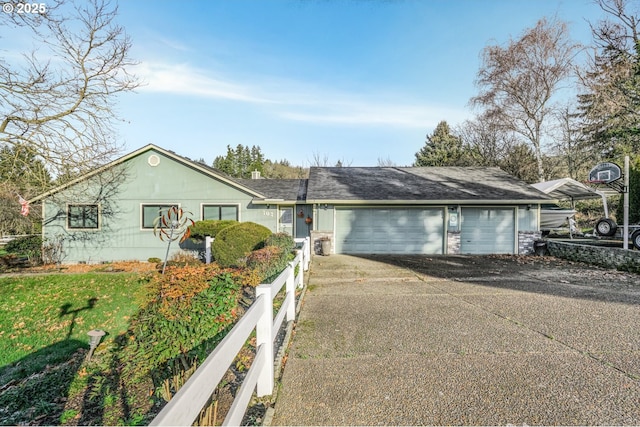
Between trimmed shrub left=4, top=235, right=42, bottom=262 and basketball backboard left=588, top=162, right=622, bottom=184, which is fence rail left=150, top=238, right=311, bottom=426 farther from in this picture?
trimmed shrub left=4, top=235, right=42, bottom=262

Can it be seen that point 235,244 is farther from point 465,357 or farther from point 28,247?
point 28,247

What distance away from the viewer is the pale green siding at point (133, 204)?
1386cm

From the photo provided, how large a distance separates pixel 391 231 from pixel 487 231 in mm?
3931

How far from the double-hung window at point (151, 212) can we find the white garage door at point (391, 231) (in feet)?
24.7

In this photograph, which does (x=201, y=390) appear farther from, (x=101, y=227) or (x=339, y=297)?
(x=101, y=227)

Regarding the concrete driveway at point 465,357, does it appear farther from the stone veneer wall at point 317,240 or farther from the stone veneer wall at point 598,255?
the stone veneer wall at point 317,240

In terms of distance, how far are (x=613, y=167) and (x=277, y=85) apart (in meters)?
13.3

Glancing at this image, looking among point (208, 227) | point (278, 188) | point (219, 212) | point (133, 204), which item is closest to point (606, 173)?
point (278, 188)

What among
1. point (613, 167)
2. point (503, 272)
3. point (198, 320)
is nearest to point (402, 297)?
point (198, 320)

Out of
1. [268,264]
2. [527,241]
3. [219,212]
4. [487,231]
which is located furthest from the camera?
A: [219,212]

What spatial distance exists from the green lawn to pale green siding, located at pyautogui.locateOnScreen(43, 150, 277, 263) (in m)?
2.64

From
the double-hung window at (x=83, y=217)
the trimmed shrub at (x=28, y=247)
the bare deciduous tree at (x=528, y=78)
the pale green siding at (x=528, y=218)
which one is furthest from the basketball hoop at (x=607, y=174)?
the trimmed shrub at (x=28, y=247)

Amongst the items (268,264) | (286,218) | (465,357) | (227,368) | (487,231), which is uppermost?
(286,218)

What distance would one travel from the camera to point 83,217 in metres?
14.0
